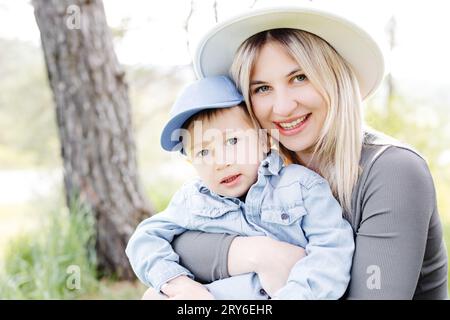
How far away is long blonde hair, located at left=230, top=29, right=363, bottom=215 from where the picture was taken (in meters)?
1.80

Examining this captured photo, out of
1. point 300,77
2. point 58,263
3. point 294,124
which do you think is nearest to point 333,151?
point 294,124

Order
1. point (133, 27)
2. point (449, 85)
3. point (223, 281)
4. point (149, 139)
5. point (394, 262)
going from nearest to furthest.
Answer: point (394, 262)
point (223, 281)
point (133, 27)
point (449, 85)
point (149, 139)

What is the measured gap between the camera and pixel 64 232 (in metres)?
3.76

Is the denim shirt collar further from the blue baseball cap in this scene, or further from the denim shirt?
the blue baseball cap

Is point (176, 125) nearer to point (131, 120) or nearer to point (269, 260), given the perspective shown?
point (269, 260)

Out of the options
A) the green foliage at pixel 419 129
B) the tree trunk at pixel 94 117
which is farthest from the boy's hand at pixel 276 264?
the green foliage at pixel 419 129

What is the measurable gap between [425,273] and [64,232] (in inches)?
96.4

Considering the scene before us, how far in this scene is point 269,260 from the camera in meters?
1.72

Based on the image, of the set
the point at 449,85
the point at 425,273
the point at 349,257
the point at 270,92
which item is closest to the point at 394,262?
the point at 349,257

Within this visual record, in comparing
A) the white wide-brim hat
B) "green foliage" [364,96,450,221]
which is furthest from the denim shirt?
"green foliage" [364,96,450,221]

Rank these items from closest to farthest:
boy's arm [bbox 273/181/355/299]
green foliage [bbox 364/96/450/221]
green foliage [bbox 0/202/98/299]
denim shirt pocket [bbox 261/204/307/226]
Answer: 1. boy's arm [bbox 273/181/355/299]
2. denim shirt pocket [bbox 261/204/307/226]
3. green foliage [bbox 0/202/98/299]
4. green foliage [bbox 364/96/450/221]

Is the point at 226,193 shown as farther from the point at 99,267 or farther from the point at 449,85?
the point at 449,85

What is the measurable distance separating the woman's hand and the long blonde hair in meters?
0.21

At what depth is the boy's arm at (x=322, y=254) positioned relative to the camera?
163 cm
